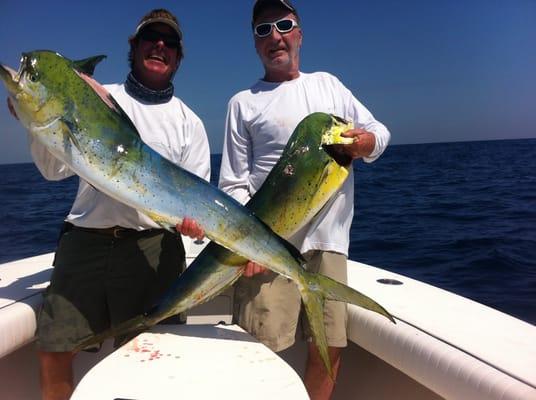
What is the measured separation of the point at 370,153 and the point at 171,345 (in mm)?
1225

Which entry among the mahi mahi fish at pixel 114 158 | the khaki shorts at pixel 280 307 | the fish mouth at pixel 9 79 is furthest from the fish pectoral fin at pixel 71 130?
the khaki shorts at pixel 280 307

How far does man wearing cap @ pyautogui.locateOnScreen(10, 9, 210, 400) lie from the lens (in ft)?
7.06

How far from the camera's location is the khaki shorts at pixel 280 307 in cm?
227

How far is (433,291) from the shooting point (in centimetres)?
266

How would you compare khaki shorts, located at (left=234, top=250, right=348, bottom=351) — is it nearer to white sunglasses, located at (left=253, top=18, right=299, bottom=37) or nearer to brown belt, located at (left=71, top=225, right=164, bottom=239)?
brown belt, located at (left=71, top=225, right=164, bottom=239)

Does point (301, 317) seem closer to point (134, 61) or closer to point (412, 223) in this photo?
point (134, 61)

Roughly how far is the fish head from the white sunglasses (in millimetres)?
1122

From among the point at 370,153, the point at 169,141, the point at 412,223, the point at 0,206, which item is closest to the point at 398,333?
the point at 370,153

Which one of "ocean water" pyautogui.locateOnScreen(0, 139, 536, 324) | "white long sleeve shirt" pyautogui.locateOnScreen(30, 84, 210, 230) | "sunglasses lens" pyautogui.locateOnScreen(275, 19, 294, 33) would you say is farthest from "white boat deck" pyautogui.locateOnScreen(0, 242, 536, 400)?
"ocean water" pyautogui.locateOnScreen(0, 139, 536, 324)

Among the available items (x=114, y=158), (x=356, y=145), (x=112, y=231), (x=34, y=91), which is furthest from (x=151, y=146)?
(x=356, y=145)

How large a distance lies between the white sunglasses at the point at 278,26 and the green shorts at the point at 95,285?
3.87ft

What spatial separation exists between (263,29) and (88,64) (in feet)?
3.07

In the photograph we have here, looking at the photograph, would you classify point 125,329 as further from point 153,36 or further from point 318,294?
point 153,36

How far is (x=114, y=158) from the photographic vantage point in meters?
1.59
